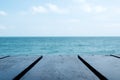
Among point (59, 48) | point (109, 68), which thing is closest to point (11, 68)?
point (109, 68)

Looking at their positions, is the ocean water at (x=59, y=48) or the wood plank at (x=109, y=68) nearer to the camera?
the wood plank at (x=109, y=68)

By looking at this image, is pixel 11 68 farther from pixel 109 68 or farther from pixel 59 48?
pixel 59 48

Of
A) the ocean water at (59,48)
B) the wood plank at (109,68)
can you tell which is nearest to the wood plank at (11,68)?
the wood plank at (109,68)

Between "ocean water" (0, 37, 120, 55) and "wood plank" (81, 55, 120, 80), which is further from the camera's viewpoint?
"ocean water" (0, 37, 120, 55)

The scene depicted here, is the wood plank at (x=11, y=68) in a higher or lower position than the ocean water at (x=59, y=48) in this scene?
higher

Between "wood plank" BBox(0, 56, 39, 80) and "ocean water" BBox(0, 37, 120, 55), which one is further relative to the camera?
"ocean water" BBox(0, 37, 120, 55)

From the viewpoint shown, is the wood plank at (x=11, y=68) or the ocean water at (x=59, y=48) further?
the ocean water at (x=59, y=48)

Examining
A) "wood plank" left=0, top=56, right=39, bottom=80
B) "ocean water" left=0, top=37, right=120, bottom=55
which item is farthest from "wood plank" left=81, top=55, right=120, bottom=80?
"ocean water" left=0, top=37, right=120, bottom=55

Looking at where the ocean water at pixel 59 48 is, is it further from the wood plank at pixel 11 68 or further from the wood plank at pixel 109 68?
the wood plank at pixel 11 68

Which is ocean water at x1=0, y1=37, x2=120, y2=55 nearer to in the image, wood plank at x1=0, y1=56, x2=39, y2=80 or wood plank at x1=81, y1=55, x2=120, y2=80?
wood plank at x1=81, y1=55, x2=120, y2=80

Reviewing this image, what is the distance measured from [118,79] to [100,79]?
0.10m

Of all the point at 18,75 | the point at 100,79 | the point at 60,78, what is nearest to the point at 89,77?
the point at 100,79

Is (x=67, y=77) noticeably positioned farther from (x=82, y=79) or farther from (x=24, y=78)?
(x=24, y=78)

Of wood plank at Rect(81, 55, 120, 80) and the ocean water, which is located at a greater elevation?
wood plank at Rect(81, 55, 120, 80)
